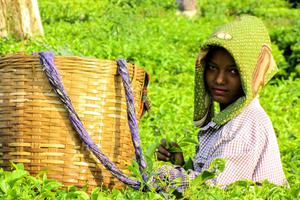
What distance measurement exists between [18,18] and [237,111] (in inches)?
265

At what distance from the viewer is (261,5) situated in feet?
76.1

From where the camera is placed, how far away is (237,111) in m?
3.81

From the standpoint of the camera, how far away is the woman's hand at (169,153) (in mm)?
3967

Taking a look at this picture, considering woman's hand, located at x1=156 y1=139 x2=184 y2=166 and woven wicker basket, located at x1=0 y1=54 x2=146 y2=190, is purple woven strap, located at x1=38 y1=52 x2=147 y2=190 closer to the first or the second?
woven wicker basket, located at x1=0 y1=54 x2=146 y2=190

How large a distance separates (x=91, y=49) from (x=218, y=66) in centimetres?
595

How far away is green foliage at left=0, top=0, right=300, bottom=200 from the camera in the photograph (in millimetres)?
3232

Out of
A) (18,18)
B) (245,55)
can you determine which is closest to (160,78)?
(18,18)

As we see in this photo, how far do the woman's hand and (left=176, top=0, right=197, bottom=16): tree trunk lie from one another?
15.5m

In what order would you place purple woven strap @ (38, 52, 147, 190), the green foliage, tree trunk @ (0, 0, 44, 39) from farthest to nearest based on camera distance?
tree trunk @ (0, 0, 44, 39)
purple woven strap @ (38, 52, 147, 190)
the green foliage

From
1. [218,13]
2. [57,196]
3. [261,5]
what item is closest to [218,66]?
[57,196]

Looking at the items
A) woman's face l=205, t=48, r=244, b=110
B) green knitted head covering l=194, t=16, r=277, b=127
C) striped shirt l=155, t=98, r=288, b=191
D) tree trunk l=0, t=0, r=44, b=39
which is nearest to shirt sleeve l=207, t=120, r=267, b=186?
striped shirt l=155, t=98, r=288, b=191

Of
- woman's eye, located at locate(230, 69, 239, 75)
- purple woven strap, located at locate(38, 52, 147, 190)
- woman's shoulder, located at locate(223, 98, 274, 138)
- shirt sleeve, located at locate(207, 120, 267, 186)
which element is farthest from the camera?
woman's eye, located at locate(230, 69, 239, 75)

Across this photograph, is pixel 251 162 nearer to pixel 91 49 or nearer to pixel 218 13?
pixel 91 49

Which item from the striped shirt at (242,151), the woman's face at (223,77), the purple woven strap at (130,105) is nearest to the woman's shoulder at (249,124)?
the striped shirt at (242,151)
